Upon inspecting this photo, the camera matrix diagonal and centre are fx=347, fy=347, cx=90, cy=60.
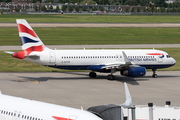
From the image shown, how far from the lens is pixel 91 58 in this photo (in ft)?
146

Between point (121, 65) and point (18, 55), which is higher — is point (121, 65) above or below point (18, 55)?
below

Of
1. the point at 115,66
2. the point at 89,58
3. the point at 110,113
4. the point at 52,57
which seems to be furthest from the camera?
the point at 89,58

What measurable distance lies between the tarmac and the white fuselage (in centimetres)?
196

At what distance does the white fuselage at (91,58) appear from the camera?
43281 millimetres

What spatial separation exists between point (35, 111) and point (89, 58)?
27.0 m

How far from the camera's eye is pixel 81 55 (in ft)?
145

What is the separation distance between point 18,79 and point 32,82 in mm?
2733

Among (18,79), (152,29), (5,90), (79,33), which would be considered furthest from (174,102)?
(152,29)

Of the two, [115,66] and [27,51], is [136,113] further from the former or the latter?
[27,51]

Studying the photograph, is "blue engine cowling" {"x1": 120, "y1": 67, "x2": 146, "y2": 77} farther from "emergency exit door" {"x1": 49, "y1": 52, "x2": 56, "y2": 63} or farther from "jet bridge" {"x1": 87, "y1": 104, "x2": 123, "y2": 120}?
"jet bridge" {"x1": 87, "y1": 104, "x2": 123, "y2": 120}

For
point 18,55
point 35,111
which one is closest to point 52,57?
point 18,55

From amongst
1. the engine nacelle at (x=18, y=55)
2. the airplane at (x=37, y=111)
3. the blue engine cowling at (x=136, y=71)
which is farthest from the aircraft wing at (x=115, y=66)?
the airplane at (x=37, y=111)

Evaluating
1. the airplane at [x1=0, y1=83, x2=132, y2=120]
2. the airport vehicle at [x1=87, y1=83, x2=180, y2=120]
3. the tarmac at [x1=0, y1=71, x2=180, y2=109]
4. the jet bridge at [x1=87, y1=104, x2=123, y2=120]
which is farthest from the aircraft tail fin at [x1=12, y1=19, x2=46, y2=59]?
the airport vehicle at [x1=87, y1=83, x2=180, y2=120]

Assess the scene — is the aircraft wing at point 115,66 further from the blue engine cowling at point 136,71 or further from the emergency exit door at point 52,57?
the emergency exit door at point 52,57
